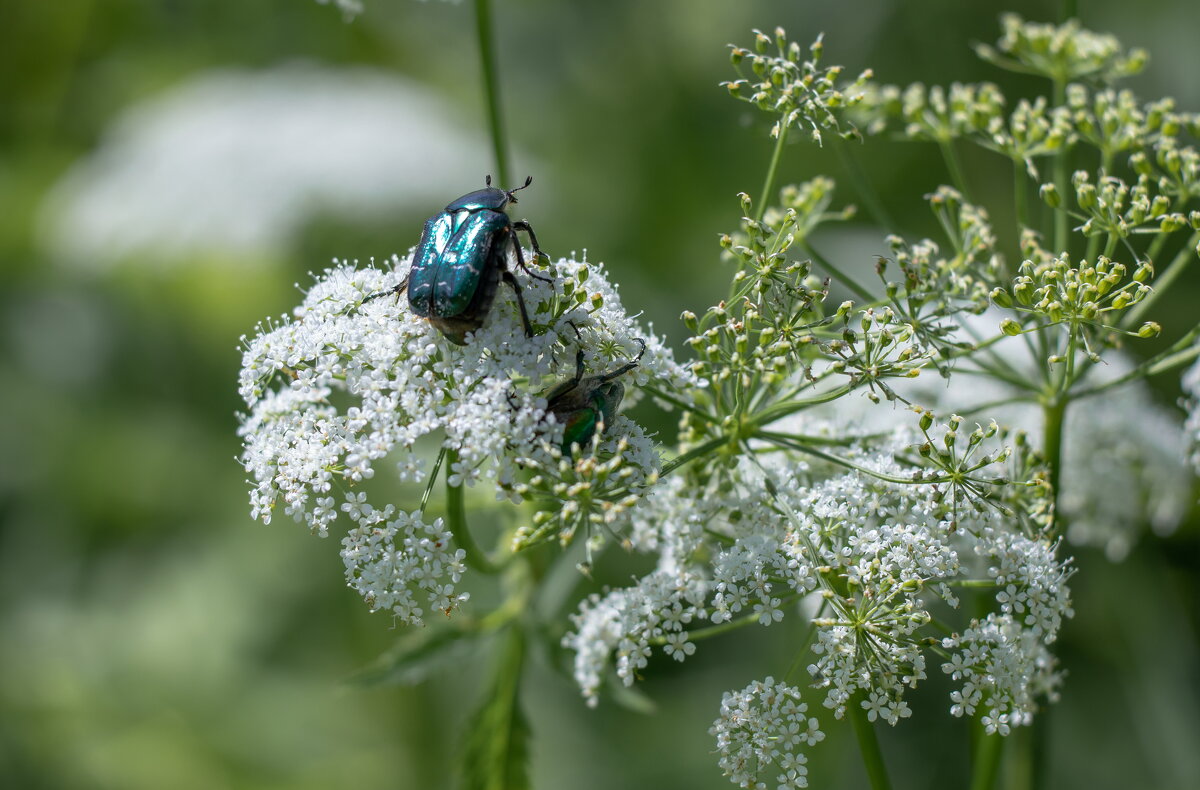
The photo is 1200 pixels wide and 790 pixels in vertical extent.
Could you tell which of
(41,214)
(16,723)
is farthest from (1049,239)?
(41,214)

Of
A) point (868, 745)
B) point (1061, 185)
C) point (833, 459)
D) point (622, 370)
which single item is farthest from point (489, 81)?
point (868, 745)

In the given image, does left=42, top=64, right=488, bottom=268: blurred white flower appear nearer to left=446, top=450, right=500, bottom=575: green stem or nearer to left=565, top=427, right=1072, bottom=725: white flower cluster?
left=446, top=450, right=500, bottom=575: green stem

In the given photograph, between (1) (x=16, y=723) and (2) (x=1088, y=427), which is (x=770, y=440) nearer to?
(2) (x=1088, y=427)

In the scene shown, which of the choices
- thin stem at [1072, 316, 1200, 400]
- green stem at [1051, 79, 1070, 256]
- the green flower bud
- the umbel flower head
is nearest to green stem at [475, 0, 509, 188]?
the umbel flower head

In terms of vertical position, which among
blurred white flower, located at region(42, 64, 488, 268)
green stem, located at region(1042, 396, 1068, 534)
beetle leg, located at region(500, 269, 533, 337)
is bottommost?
green stem, located at region(1042, 396, 1068, 534)

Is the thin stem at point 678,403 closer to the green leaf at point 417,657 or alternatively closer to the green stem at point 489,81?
the green stem at point 489,81

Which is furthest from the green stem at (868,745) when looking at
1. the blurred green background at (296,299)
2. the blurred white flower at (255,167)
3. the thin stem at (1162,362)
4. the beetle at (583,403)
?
the blurred white flower at (255,167)

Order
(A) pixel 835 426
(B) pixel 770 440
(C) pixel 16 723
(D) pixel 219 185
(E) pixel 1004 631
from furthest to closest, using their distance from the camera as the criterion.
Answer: (D) pixel 219 185 → (C) pixel 16 723 → (A) pixel 835 426 → (B) pixel 770 440 → (E) pixel 1004 631
